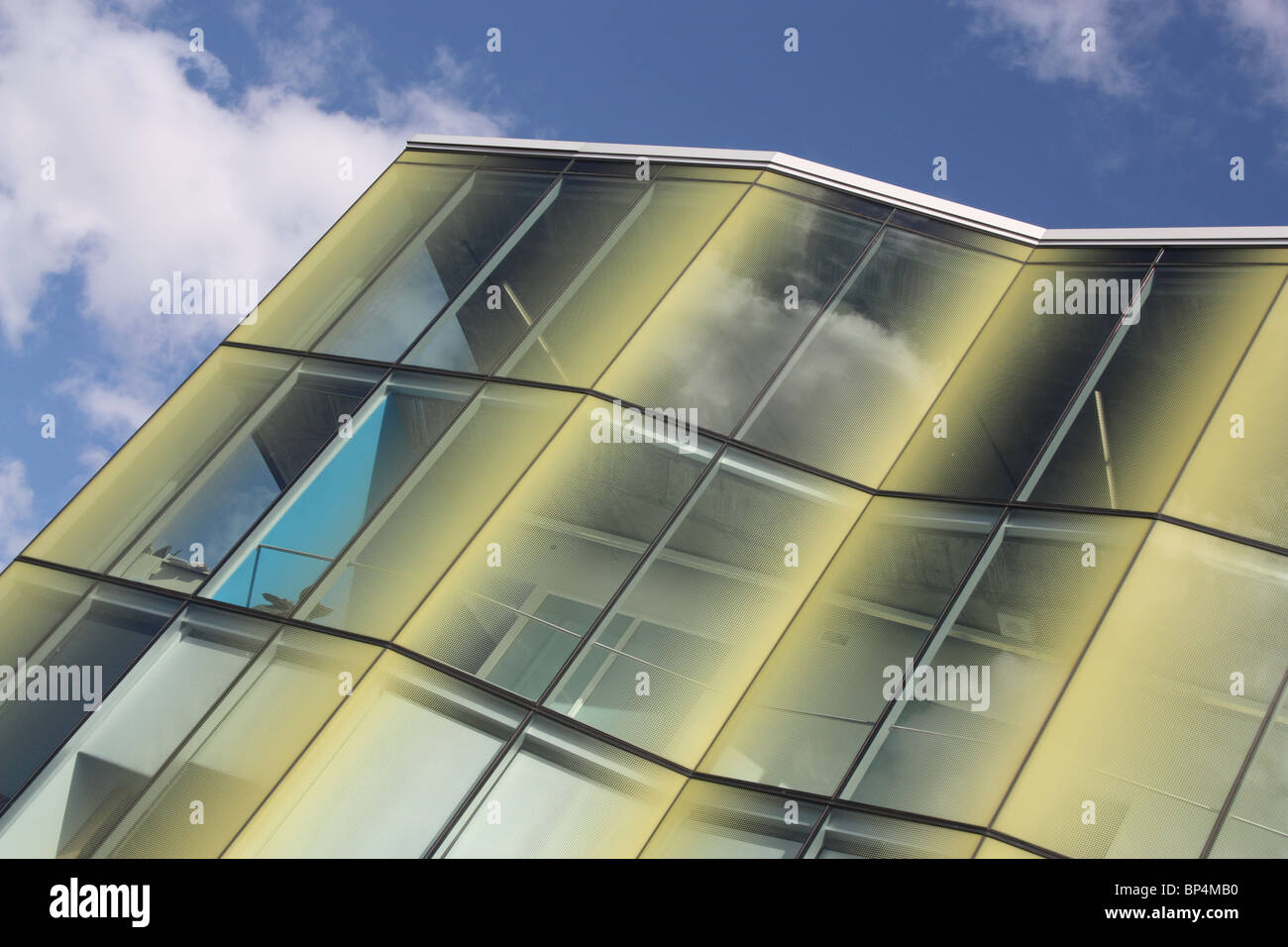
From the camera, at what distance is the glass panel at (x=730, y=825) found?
31.2ft

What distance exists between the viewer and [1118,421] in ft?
38.1

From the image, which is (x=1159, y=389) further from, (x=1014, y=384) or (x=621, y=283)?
(x=621, y=283)

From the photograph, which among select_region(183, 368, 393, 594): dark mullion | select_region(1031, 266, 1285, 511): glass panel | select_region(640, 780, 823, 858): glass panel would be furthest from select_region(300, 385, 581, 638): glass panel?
select_region(1031, 266, 1285, 511): glass panel

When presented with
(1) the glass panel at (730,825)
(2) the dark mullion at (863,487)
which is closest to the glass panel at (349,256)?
(2) the dark mullion at (863,487)

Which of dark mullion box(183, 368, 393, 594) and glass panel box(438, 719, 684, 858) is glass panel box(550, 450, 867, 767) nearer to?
glass panel box(438, 719, 684, 858)

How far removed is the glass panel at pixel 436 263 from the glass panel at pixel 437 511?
2.01 metres

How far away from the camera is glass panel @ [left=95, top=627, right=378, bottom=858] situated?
32.3 feet

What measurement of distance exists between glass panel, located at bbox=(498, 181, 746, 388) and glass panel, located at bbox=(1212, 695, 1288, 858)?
25.0ft

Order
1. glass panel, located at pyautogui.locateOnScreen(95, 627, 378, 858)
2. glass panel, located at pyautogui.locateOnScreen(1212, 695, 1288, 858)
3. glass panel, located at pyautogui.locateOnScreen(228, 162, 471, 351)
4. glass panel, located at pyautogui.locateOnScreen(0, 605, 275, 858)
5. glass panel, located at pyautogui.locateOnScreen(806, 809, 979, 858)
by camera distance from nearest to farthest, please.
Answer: glass panel, located at pyautogui.locateOnScreen(1212, 695, 1288, 858) < glass panel, located at pyautogui.locateOnScreen(806, 809, 979, 858) < glass panel, located at pyautogui.locateOnScreen(95, 627, 378, 858) < glass panel, located at pyautogui.locateOnScreen(0, 605, 275, 858) < glass panel, located at pyautogui.locateOnScreen(228, 162, 471, 351)

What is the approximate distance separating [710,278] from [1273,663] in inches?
297

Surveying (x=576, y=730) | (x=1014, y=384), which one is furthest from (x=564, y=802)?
(x=1014, y=384)

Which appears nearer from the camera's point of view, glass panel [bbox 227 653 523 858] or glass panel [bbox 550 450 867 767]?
glass panel [bbox 227 653 523 858]

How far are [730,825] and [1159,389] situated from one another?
6590 millimetres

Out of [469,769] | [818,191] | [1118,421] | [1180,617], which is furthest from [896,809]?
[818,191]
